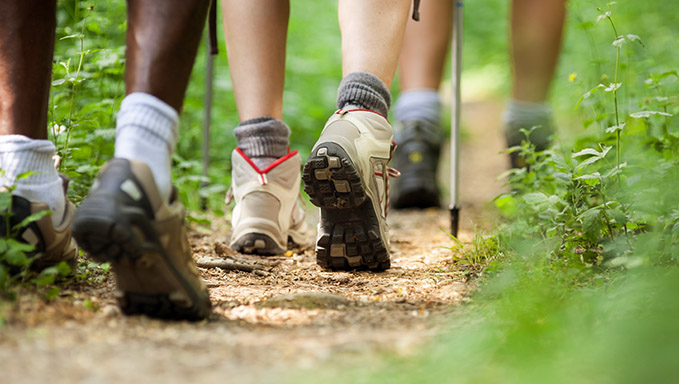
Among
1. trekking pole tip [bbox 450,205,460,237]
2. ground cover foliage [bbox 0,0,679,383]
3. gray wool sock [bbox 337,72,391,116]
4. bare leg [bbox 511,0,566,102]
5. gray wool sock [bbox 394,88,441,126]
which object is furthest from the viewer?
gray wool sock [bbox 394,88,441,126]

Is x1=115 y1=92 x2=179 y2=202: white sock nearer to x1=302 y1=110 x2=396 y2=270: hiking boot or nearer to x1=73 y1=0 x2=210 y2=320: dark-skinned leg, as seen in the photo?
x1=73 y1=0 x2=210 y2=320: dark-skinned leg

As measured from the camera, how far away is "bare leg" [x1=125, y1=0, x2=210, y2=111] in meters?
1.16

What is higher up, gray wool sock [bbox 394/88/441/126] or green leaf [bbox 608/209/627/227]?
gray wool sock [bbox 394/88/441/126]

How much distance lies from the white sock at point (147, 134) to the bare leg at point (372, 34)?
26.8 inches

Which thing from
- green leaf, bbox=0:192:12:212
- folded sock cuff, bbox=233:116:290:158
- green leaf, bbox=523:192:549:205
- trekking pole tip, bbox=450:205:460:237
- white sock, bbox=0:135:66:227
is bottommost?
trekking pole tip, bbox=450:205:460:237

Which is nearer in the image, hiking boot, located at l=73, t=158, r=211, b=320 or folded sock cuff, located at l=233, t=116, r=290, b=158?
hiking boot, located at l=73, t=158, r=211, b=320

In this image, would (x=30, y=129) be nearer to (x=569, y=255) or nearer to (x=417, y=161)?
(x=569, y=255)

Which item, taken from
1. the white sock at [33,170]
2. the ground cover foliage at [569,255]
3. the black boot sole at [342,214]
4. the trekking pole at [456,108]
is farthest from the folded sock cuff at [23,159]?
the trekking pole at [456,108]

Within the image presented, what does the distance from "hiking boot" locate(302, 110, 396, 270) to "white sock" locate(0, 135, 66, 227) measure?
1.81 feet

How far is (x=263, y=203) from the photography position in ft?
6.49

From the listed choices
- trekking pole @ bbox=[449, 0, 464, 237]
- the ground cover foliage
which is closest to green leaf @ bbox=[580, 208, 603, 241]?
the ground cover foliage

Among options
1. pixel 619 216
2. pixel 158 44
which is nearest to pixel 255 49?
pixel 158 44

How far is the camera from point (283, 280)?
1709 millimetres

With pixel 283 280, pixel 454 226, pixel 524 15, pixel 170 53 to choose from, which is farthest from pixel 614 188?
pixel 524 15
